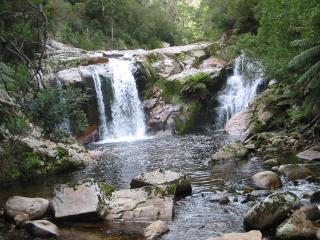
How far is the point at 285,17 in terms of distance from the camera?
1515cm

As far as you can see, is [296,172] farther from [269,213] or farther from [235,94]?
[235,94]

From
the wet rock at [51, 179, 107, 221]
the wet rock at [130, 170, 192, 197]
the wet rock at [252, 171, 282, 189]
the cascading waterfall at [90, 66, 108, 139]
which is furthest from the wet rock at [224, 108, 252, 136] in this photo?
the wet rock at [51, 179, 107, 221]

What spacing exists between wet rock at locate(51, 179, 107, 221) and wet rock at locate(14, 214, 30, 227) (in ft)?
1.80

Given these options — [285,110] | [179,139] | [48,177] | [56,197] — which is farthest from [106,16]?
[56,197]

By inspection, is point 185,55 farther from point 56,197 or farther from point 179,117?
point 56,197

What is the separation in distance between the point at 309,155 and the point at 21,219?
8.16 m

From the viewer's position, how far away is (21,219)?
8609 mm

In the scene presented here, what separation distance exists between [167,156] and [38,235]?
794cm

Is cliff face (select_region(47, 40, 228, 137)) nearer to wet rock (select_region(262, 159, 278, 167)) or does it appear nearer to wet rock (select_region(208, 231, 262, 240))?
A: wet rock (select_region(262, 159, 278, 167))

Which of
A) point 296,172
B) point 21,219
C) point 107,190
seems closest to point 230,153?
point 296,172

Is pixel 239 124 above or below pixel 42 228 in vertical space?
above

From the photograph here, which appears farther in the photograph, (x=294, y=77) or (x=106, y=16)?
(x=106, y=16)

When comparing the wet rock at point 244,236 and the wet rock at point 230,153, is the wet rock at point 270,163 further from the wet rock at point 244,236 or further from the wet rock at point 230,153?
the wet rock at point 244,236

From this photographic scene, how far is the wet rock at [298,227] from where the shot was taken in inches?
A: 277
